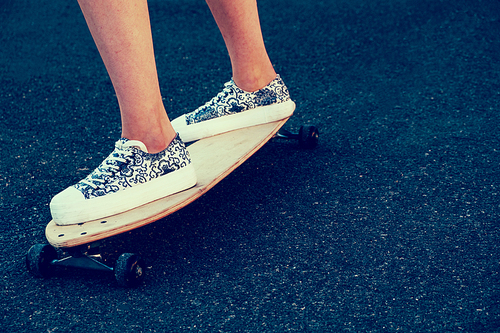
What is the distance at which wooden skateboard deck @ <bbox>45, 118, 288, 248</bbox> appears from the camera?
48.6 inches

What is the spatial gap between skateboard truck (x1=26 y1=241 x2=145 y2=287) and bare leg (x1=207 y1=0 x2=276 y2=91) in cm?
82

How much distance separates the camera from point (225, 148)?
168 cm

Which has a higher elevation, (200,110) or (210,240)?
(200,110)

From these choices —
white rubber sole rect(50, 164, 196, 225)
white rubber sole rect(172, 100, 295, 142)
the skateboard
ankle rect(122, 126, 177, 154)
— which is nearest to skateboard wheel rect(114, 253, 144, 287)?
the skateboard

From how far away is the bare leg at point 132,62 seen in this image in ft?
4.03

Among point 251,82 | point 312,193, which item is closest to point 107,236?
point 312,193

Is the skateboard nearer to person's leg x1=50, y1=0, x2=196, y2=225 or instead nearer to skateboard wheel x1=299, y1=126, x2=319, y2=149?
person's leg x1=50, y1=0, x2=196, y2=225

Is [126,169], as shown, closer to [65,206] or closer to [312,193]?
[65,206]

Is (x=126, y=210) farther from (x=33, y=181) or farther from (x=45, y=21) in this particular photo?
(x=45, y=21)

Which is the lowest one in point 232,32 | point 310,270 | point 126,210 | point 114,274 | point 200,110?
point 310,270

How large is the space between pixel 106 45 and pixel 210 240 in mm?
623

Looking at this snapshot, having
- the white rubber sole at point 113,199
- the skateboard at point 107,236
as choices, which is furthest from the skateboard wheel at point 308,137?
the white rubber sole at point 113,199

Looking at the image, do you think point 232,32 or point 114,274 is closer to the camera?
point 114,274

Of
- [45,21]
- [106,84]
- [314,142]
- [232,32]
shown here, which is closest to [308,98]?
[314,142]
